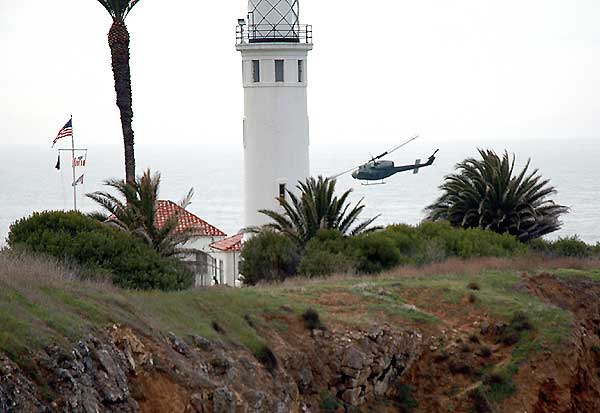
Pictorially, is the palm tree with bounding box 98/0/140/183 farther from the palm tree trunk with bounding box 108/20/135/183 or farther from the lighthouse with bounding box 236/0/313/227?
the lighthouse with bounding box 236/0/313/227

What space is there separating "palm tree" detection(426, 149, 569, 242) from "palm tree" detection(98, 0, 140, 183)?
31.1ft

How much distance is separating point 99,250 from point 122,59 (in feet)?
41.3

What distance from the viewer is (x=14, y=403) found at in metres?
13.3

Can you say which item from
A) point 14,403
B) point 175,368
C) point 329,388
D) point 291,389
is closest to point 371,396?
point 329,388

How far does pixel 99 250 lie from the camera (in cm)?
2466

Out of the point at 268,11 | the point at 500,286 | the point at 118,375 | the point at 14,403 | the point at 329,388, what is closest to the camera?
the point at 14,403

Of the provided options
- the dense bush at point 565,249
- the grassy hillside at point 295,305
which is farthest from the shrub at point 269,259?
the dense bush at point 565,249

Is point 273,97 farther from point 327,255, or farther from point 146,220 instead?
point 146,220

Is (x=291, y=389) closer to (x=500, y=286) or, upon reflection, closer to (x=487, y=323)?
(x=487, y=323)

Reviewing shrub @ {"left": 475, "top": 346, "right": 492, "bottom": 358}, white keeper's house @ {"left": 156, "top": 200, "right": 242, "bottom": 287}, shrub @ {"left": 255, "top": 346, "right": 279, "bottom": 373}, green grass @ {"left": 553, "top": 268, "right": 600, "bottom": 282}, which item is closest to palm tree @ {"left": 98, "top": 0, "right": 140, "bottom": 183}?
white keeper's house @ {"left": 156, "top": 200, "right": 242, "bottom": 287}

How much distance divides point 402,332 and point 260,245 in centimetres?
983

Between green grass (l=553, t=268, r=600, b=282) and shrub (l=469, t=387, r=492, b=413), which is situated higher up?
green grass (l=553, t=268, r=600, b=282)

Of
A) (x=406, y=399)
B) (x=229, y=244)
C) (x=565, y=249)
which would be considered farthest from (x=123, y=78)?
(x=406, y=399)

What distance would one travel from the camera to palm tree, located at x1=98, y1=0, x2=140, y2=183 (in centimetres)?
3569
